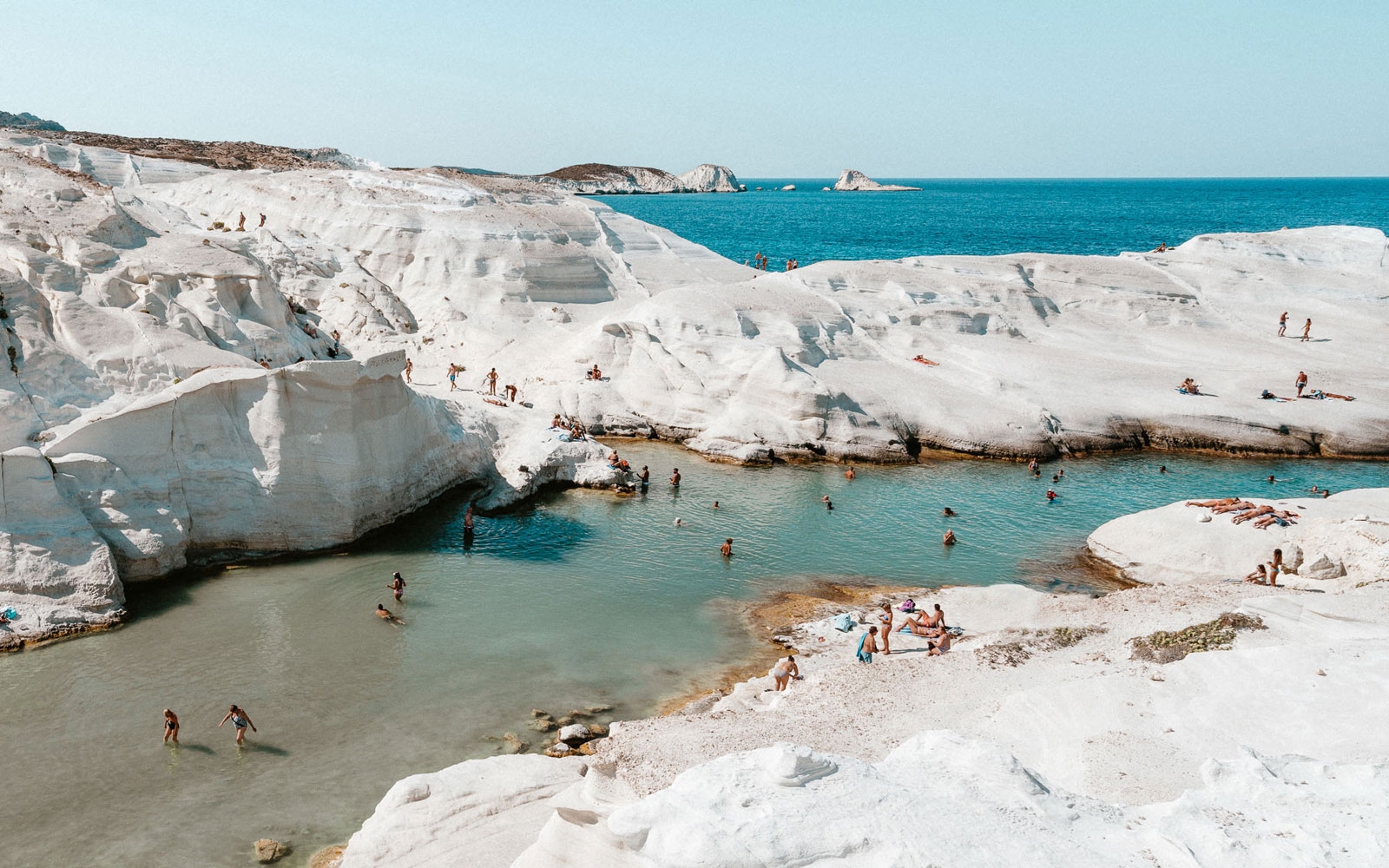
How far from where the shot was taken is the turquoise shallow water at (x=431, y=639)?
15.1m

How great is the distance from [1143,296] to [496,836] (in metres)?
46.9

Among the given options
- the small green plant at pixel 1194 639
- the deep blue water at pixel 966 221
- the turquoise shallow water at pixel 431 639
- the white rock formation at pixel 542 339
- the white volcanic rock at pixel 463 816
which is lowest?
the turquoise shallow water at pixel 431 639

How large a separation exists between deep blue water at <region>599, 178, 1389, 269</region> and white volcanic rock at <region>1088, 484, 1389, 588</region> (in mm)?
60702

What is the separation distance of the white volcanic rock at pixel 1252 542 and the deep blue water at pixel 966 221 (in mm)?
60702

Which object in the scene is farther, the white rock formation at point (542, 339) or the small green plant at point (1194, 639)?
the white rock formation at point (542, 339)

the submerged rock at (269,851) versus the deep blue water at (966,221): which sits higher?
the deep blue water at (966,221)

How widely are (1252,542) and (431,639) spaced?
71.2 ft

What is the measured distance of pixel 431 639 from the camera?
68.1ft

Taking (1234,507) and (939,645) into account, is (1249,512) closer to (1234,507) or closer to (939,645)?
(1234,507)

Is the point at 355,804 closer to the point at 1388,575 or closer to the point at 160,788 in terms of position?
the point at 160,788

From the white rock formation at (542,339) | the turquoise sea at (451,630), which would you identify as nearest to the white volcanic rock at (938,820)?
the turquoise sea at (451,630)

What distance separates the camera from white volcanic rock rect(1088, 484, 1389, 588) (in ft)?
76.6

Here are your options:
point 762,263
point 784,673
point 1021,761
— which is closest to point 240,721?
point 784,673

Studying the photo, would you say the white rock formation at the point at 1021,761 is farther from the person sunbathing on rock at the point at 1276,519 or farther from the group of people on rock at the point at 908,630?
the person sunbathing on rock at the point at 1276,519
